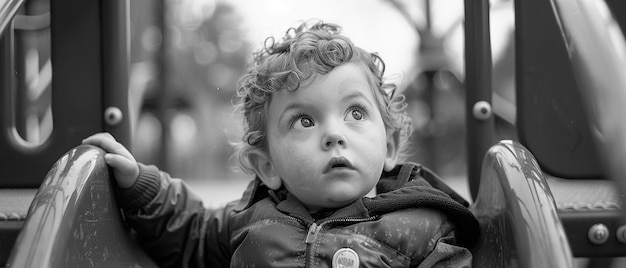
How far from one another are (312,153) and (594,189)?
874 mm

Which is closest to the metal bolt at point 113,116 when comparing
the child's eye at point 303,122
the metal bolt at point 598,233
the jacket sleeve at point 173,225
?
the jacket sleeve at point 173,225

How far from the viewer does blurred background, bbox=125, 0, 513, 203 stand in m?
4.50

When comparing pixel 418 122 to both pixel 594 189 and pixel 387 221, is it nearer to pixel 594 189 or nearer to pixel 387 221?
pixel 594 189

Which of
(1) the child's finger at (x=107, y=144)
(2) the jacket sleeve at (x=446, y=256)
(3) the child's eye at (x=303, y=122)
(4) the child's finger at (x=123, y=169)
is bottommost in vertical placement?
(2) the jacket sleeve at (x=446, y=256)

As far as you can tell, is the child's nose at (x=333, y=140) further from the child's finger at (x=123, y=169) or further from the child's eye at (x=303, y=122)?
the child's finger at (x=123, y=169)

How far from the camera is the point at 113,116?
159cm

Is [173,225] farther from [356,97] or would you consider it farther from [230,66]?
[230,66]

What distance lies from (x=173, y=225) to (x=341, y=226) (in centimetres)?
39

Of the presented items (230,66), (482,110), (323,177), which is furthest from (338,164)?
(230,66)

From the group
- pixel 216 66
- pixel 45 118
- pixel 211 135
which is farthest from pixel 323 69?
pixel 216 66

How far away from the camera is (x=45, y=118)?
268 cm

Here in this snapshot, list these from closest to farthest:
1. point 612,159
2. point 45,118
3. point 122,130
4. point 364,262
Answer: point 612,159 < point 364,262 < point 122,130 < point 45,118

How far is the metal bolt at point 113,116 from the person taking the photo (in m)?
1.59

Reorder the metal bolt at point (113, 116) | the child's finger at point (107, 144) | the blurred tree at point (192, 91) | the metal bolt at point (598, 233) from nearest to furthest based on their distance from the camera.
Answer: the child's finger at point (107, 144), the metal bolt at point (598, 233), the metal bolt at point (113, 116), the blurred tree at point (192, 91)
